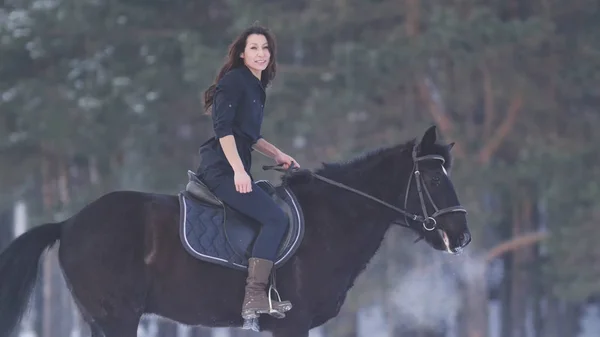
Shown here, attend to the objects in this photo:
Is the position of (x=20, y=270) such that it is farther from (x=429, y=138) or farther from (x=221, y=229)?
(x=429, y=138)

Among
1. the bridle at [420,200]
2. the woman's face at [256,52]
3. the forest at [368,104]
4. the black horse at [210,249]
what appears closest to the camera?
the black horse at [210,249]

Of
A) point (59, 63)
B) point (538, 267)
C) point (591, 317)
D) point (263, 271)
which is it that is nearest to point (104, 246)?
point (263, 271)

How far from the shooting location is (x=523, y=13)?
21219 millimetres

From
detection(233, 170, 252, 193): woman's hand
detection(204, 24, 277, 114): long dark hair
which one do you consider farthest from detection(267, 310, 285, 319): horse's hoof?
detection(204, 24, 277, 114): long dark hair

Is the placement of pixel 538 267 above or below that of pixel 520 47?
below

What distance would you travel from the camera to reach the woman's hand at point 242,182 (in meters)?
6.22

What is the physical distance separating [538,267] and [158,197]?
65.6 feet

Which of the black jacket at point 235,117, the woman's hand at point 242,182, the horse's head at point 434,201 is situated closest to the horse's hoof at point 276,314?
the woman's hand at point 242,182

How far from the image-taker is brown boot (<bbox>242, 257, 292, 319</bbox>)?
6.23m

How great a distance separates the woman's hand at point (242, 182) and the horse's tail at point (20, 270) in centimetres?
124

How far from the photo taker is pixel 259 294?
20.5 feet

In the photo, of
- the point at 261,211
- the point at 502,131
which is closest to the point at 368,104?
the point at 502,131

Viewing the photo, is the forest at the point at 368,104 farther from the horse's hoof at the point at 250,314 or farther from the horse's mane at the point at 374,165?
the horse's hoof at the point at 250,314

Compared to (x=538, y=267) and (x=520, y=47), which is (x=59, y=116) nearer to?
(x=520, y=47)
